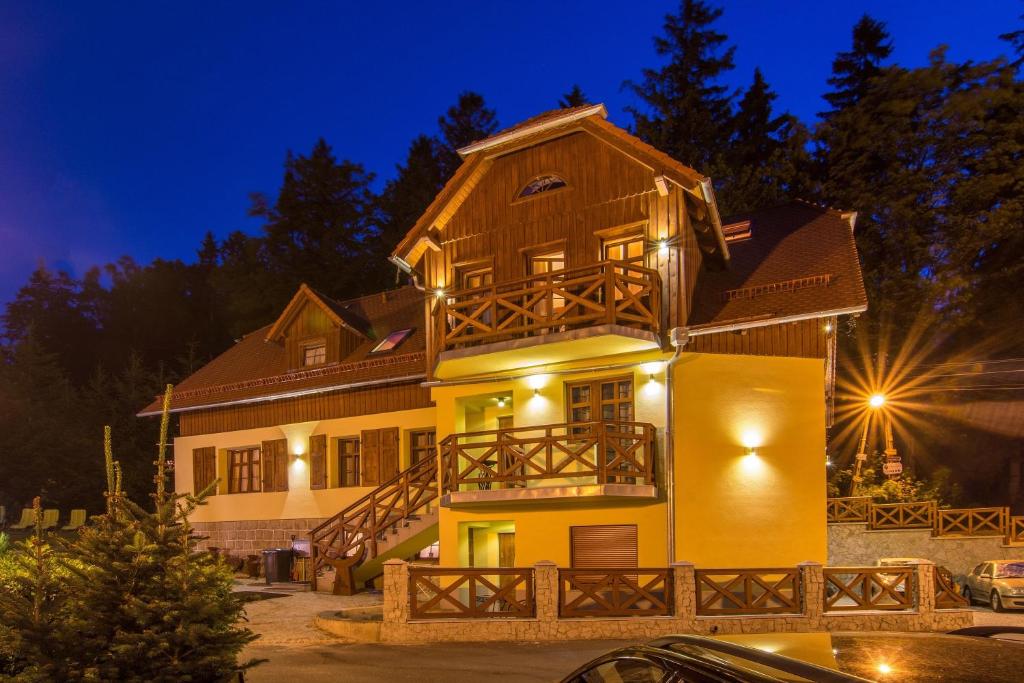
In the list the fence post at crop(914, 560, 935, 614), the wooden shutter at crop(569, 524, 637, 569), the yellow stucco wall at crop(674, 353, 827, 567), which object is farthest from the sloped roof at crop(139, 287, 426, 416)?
the fence post at crop(914, 560, 935, 614)

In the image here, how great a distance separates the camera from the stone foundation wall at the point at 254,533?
78.2ft

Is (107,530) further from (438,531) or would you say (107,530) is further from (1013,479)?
(1013,479)

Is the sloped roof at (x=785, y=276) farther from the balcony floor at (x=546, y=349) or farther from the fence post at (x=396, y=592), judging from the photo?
the fence post at (x=396, y=592)

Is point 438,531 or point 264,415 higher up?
point 264,415

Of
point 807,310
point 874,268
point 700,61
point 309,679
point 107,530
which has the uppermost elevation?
point 700,61

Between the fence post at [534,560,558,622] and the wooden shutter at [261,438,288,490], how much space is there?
12.9 meters

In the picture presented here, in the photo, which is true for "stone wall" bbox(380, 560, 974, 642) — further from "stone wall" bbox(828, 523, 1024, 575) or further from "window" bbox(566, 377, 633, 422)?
"stone wall" bbox(828, 523, 1024, 575)

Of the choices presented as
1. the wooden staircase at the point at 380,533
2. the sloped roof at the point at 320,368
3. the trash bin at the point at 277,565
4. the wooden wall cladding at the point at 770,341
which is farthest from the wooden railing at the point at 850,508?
the trash bin at the point at 277,565

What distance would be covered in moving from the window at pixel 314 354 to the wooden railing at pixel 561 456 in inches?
344

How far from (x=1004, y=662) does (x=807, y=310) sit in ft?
43.7

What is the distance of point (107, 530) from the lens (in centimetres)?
756

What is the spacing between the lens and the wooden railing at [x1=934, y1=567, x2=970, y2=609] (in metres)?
14.2

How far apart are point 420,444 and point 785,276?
10.2 meters

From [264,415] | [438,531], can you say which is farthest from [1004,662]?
[264,415]
